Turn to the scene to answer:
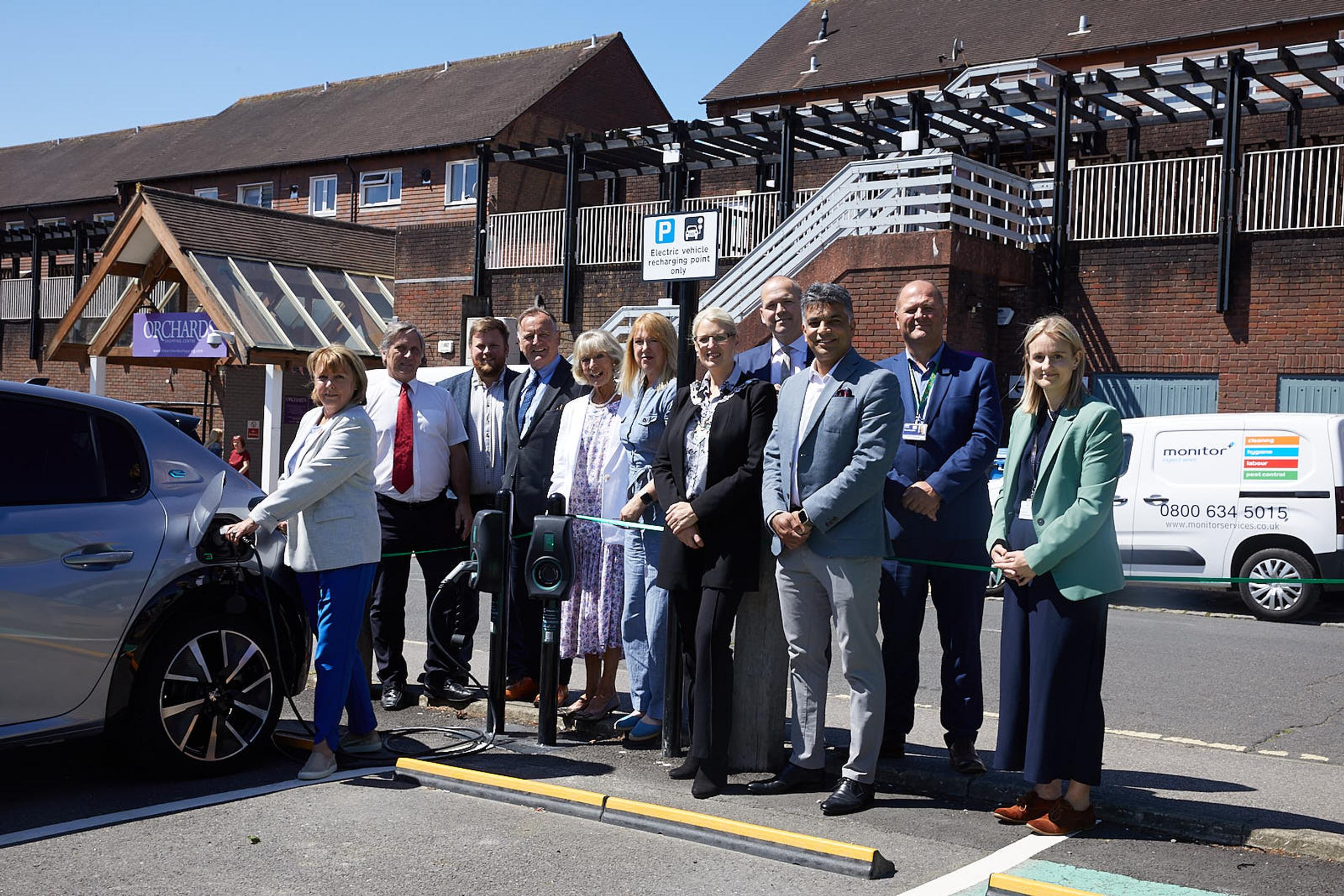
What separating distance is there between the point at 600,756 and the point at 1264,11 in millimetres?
28402

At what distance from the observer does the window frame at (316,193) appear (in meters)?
41.7

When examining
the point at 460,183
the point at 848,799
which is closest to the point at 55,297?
the point at 460,183

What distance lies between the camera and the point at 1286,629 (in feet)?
42.0

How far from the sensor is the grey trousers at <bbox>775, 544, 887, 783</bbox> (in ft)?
18.0

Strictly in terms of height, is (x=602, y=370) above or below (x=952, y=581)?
above

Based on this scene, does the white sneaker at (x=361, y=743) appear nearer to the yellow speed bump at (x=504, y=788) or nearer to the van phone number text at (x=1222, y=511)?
the yellow speed bump at (x=504, y=788)

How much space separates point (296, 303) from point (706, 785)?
24364mm

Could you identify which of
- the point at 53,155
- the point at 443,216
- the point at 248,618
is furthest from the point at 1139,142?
the point at 53,155

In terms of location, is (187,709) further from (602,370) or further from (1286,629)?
(1286,629)

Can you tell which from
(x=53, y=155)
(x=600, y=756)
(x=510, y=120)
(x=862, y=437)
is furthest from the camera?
(x=53, y=155)

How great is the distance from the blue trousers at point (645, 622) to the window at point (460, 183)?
32815 mm

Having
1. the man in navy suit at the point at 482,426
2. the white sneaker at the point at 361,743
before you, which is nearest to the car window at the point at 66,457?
the white sneaker at the point at 361,743

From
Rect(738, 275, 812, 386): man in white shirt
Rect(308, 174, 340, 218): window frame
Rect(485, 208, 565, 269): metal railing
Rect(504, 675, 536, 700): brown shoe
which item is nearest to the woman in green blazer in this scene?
Rect(738, 275, 812, 386): man in white shirt

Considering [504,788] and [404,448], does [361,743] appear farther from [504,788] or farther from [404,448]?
[404,448]
